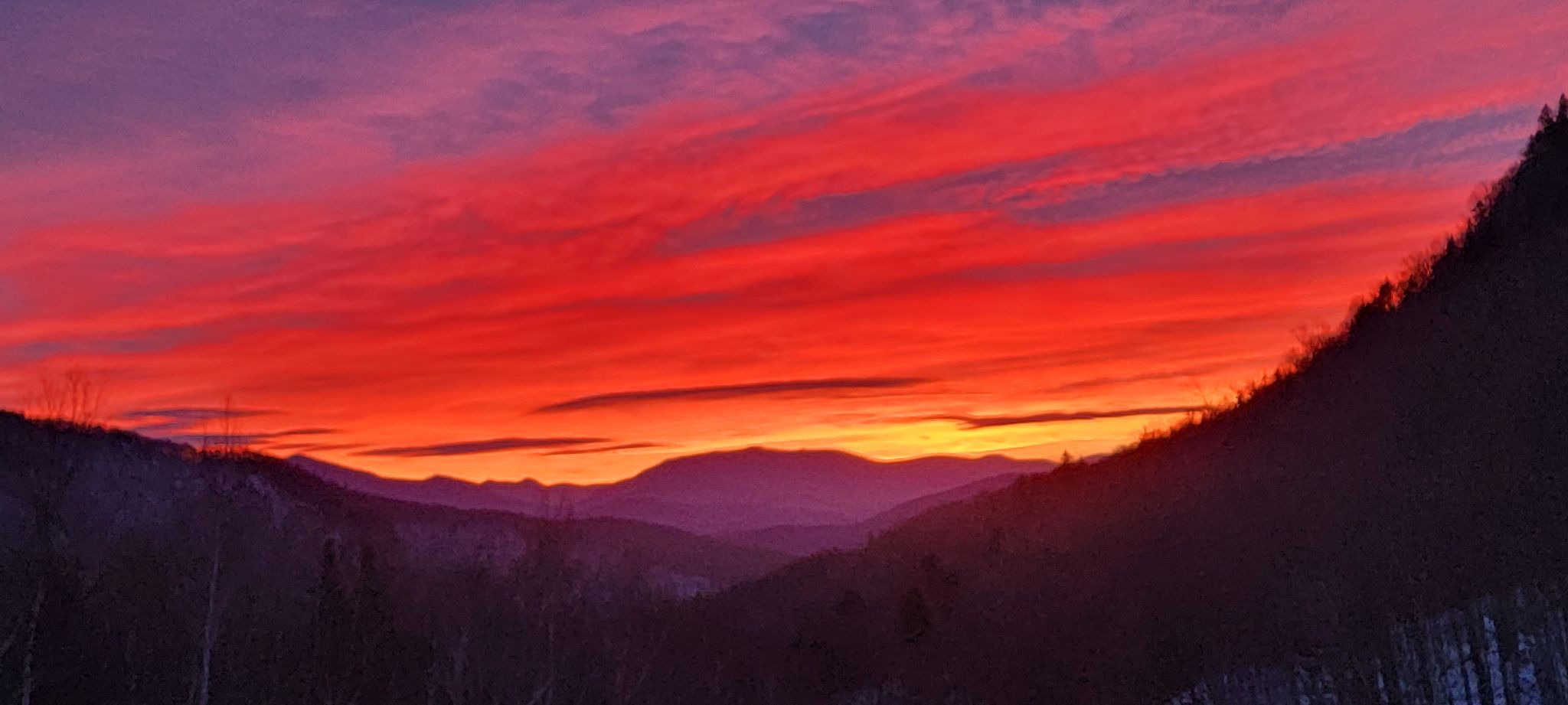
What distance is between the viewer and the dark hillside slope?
84.2 feet

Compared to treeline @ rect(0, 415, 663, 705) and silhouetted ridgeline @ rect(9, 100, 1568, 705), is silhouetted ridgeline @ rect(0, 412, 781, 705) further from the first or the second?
silhouetted ridgeline @ rect(9, 100, 1568, 705)

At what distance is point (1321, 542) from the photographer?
117 ft

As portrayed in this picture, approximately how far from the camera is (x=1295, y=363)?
57375 millimetres

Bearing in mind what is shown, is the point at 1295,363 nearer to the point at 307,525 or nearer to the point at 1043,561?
the point at 1043,561

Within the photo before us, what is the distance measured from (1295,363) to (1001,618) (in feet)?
58.3

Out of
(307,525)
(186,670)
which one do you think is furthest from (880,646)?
(307,525)

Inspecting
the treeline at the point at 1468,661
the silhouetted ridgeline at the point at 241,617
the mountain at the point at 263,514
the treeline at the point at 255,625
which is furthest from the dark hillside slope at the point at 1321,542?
the mountain at the point at 263,514

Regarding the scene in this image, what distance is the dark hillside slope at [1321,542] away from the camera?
25672mm

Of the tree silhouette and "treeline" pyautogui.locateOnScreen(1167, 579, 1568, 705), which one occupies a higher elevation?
"treeline" pyautogui.locateOnScreen(1167, 579, 1568, 705)

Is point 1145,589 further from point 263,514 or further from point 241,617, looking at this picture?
point 263,514

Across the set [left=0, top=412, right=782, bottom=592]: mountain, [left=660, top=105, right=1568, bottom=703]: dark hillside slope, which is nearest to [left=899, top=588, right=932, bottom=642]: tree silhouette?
[left=660, top=105, right=1568, bottom=703]: dark hillside slope

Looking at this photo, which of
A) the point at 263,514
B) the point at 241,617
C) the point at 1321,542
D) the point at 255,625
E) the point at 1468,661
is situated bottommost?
the point at 1468,661

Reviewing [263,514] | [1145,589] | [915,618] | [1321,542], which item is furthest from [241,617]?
[263,514]

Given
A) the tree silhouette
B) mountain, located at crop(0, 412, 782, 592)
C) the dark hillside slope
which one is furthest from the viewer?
mountain, located at crop(0, 412, 782, 592)
